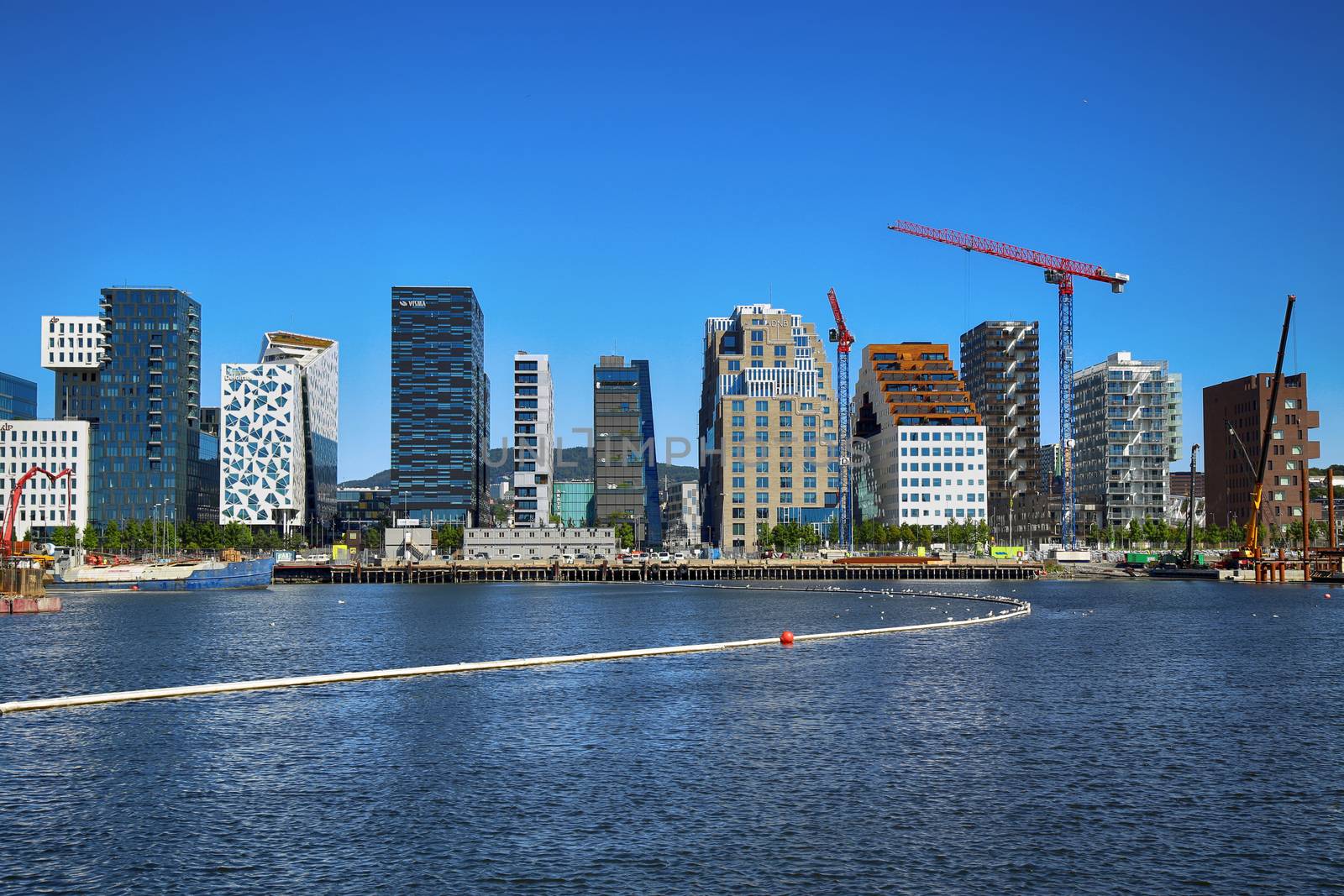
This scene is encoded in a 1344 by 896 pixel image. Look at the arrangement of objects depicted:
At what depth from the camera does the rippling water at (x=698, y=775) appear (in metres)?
34.7

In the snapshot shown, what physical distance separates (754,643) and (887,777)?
51722 mm

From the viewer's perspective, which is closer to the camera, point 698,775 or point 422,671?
point 698,775

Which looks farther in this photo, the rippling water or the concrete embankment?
the concrete embankment

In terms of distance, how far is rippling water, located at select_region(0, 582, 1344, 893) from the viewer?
3472 centimetres

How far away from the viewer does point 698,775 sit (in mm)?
46969

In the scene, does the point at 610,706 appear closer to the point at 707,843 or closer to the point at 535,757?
the point at 535,757

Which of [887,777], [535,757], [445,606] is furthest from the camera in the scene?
[445,606]

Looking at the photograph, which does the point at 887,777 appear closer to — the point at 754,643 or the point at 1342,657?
the point at 754,643

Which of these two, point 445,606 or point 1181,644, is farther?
point 445,606

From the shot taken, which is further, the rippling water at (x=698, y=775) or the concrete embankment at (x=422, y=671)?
the concrete embankment at (x=422, y=671)

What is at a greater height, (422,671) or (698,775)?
(698,775)

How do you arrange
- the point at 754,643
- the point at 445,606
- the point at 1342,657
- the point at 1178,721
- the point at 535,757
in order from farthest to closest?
the point at 445,606
the point at 754,643
the point at 1342,657
the point at 1178,721
the point at 535,757

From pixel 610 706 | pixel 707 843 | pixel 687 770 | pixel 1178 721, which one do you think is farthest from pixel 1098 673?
pixel 707 843

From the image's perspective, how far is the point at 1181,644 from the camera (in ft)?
326
